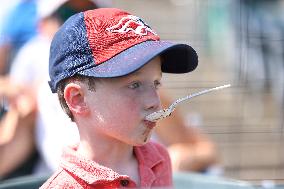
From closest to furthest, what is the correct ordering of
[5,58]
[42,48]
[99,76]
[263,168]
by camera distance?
[99,76] → [42,48] → [5,58] → [263,168]

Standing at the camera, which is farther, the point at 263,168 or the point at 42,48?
the point at 263,168

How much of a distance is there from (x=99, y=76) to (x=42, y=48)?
104cm

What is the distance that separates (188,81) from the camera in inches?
140

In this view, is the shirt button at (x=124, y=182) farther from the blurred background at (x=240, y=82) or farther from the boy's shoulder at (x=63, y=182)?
the blurred background at (x=240, y=82)

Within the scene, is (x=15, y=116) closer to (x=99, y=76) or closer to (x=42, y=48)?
(x=42, y=48)

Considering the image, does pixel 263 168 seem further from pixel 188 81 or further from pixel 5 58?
pixel 5 58

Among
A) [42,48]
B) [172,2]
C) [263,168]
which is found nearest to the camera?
[42,48]

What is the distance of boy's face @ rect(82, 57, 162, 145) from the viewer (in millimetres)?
1087

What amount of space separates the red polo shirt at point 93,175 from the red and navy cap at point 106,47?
123 millimetres

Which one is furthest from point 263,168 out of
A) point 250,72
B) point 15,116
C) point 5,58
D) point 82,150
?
point 82,150

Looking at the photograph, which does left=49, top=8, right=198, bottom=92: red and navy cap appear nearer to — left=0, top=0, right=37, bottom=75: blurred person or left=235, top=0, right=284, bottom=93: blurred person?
left=0, top=0, right=37, bottom=75: blurred person

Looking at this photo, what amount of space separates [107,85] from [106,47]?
0.19 feet

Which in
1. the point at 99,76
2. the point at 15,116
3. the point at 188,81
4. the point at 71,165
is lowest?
the point at 188,81

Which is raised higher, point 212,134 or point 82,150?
point 82,150
